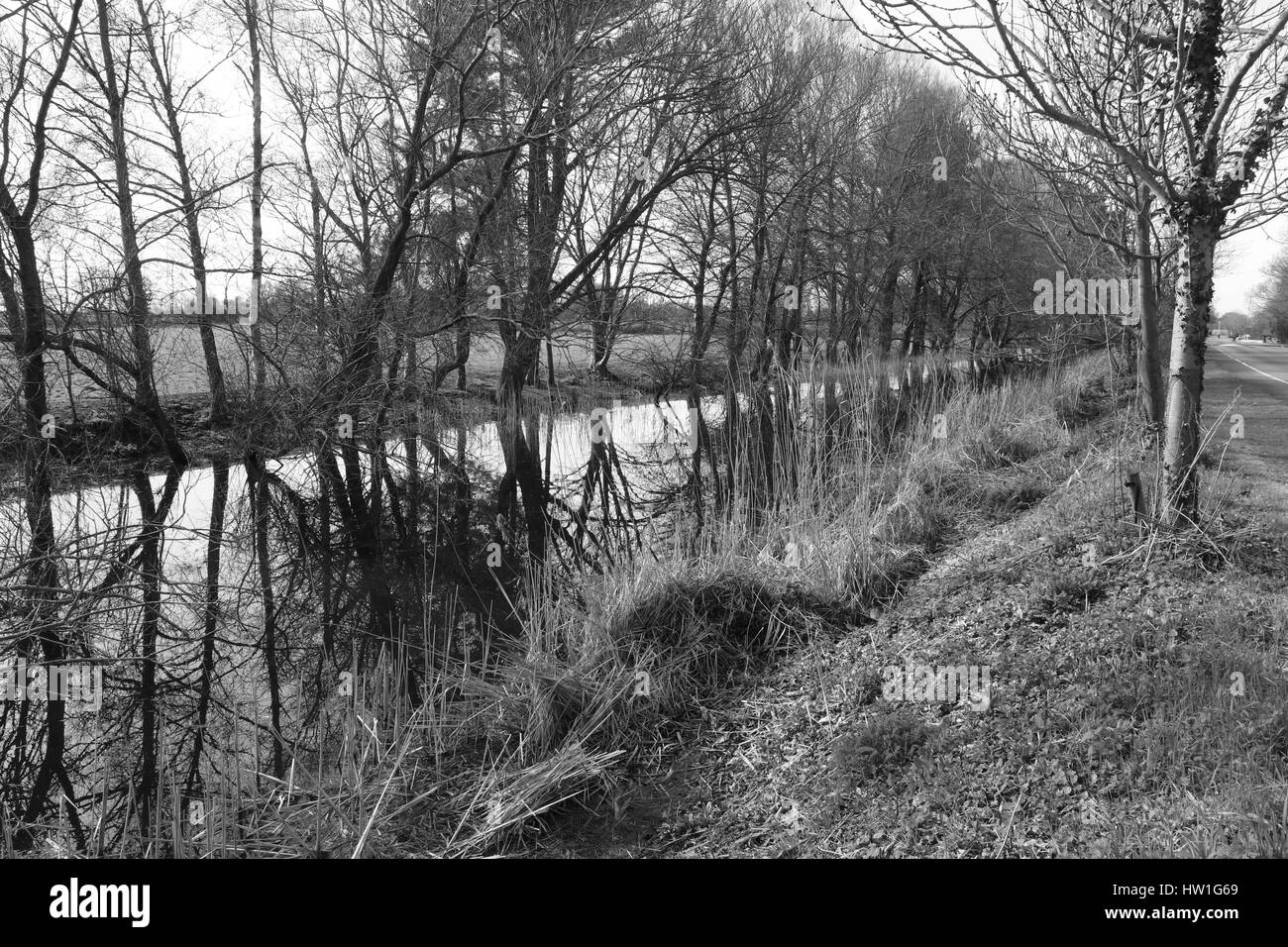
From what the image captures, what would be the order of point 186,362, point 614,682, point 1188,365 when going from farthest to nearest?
point 186,362, point 1188,365, point 614,682

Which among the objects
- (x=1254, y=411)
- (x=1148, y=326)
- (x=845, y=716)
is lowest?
(x=845, y=716)

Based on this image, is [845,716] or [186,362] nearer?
[845,716]

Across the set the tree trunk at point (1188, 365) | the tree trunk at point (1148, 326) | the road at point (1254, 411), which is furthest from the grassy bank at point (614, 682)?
the road at point (1254, 411)

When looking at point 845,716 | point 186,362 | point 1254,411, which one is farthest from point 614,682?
point 186,362

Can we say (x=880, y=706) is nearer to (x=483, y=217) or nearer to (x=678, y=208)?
(x=483, y=217)

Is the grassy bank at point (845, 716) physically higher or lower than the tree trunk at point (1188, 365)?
lower

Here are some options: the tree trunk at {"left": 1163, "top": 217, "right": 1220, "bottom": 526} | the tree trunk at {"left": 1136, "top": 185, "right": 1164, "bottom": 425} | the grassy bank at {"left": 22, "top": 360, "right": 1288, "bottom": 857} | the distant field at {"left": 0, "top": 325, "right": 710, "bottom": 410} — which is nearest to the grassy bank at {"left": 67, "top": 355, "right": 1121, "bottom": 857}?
the grassy bank at {"left": 22, "top": 360, "right": 1288, "bottom": 857}

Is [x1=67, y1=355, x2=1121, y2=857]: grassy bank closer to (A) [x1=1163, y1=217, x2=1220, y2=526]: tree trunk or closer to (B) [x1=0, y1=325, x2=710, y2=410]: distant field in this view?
(A) [x1=1163, y1=217, x2=1220, y2=526]: tree trunk

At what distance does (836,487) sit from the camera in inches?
276

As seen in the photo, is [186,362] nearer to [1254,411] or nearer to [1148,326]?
[1148,326]

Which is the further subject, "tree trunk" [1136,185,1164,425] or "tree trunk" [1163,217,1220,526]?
"tree trunk" [1136,185,1164,425]

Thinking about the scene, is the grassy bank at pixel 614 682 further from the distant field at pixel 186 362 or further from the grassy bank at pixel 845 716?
the distant field at pixel 186 362

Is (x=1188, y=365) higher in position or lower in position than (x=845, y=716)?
higher
